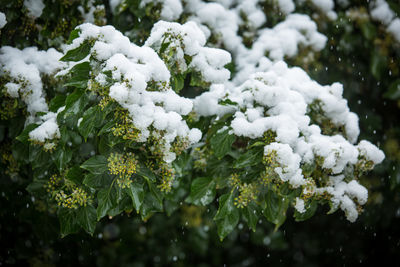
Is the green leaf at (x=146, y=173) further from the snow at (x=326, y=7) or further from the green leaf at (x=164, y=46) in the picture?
the snow at (x=326, y=7)

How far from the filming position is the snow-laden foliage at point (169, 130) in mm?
1599

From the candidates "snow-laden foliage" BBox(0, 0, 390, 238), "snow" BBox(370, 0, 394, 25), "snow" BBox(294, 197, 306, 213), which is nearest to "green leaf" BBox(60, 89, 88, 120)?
"snow-laden foliage" BBox(0, 0, 390, 238)

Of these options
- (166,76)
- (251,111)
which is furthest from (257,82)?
(166,76)

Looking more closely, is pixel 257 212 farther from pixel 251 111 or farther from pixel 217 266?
pixel 217 266

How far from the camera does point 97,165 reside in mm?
1675

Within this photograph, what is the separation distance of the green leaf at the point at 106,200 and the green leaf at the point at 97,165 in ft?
0.32

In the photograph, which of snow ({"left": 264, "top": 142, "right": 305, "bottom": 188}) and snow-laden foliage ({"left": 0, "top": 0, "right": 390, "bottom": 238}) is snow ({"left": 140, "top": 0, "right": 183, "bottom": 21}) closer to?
snow-laden foliage ({"left": 0, "top": 0, "right": 390, "bottom": 238})

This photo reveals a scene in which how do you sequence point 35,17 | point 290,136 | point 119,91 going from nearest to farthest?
point 119,91 < point 290,136 < point 35,17

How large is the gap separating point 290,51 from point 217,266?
2.63 metres

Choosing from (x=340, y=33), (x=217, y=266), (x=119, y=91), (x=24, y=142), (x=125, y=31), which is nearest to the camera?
(x=119, y=91)

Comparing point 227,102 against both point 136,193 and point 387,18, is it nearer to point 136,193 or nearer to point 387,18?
point 136,193

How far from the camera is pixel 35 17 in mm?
2295

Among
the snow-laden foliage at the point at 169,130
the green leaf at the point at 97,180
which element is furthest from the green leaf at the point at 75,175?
the green leaf at the point at 97,180

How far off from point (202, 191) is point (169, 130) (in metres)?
0.60
